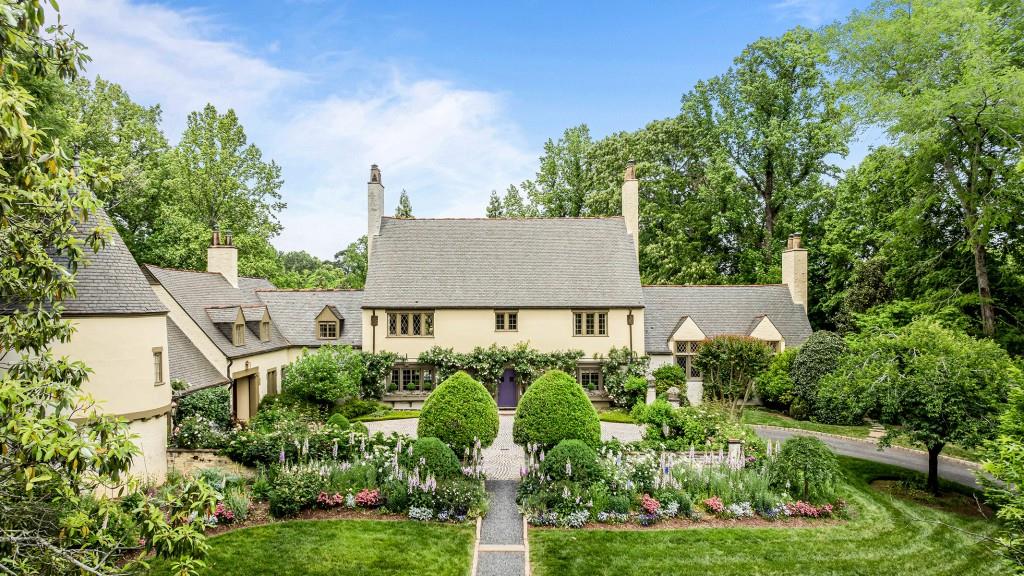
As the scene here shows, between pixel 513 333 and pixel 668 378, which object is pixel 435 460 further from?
pixel 668 378

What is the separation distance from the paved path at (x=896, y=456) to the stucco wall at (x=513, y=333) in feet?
25.6

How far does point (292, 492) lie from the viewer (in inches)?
492

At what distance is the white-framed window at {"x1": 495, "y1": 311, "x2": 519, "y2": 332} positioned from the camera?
88.2 feet

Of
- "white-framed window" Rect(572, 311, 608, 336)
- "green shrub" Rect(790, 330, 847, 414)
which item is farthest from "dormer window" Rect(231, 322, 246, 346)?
"green shrub" Rect(790, 330, 847, 414)

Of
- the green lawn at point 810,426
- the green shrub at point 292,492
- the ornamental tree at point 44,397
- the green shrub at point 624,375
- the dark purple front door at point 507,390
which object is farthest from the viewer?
the dark purple front door at point 507,390

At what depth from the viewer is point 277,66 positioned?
1758cm

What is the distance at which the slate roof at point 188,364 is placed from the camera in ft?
60.4

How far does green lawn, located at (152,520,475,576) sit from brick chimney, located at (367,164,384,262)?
18.4 metres

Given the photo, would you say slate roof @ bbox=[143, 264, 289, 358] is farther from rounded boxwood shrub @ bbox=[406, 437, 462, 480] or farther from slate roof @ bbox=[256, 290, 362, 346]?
rounded boxwood shrub @ bbox=[406, 437, 462, 480]

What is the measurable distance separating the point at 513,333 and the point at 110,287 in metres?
16.8

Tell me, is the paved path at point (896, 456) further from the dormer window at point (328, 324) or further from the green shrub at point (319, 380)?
the dormer window at point (328, 324)

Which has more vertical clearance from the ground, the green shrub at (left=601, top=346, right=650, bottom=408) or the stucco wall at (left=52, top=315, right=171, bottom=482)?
the stucco wall at (left=52, top=315, right=171, bottom=482)

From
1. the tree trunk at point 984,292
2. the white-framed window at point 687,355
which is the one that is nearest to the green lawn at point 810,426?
the white-framed window at point 687,355

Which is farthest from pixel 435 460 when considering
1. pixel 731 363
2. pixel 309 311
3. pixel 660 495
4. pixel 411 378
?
pixel 731 363
